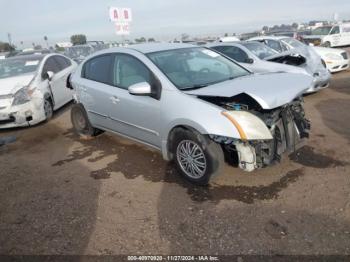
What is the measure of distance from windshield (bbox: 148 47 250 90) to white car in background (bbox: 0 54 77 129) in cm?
376

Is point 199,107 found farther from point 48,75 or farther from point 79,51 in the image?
point 79,51

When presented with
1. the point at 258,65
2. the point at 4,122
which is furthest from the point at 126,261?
Answer: the point at 258,65

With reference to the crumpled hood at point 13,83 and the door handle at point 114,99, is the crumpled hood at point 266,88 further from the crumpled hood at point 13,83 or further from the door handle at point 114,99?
the crumpled hood at point 13,83

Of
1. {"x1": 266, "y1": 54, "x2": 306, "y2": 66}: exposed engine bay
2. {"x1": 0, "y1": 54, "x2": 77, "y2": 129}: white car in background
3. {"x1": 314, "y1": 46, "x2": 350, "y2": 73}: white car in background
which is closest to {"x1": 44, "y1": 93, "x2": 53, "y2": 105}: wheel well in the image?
{"x1": 0, "y1": 54, "x2": 77, "y2": 129}: white car in background

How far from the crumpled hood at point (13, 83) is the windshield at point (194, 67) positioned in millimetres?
3929

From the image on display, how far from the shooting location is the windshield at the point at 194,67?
450 centimetres

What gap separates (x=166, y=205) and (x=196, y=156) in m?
0.68

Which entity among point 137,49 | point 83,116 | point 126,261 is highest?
point 137,49

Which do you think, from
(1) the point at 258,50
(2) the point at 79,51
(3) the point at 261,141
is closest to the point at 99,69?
(3) the point at 261,141

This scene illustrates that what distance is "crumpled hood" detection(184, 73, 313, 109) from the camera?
12.2 ft

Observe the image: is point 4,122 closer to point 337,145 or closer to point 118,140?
point 118,140

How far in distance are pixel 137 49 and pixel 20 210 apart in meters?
2.67

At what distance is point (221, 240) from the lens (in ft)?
10.4

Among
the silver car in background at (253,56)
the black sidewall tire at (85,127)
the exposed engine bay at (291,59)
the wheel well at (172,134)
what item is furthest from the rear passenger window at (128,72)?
the exposed engine bay at (291,59)
